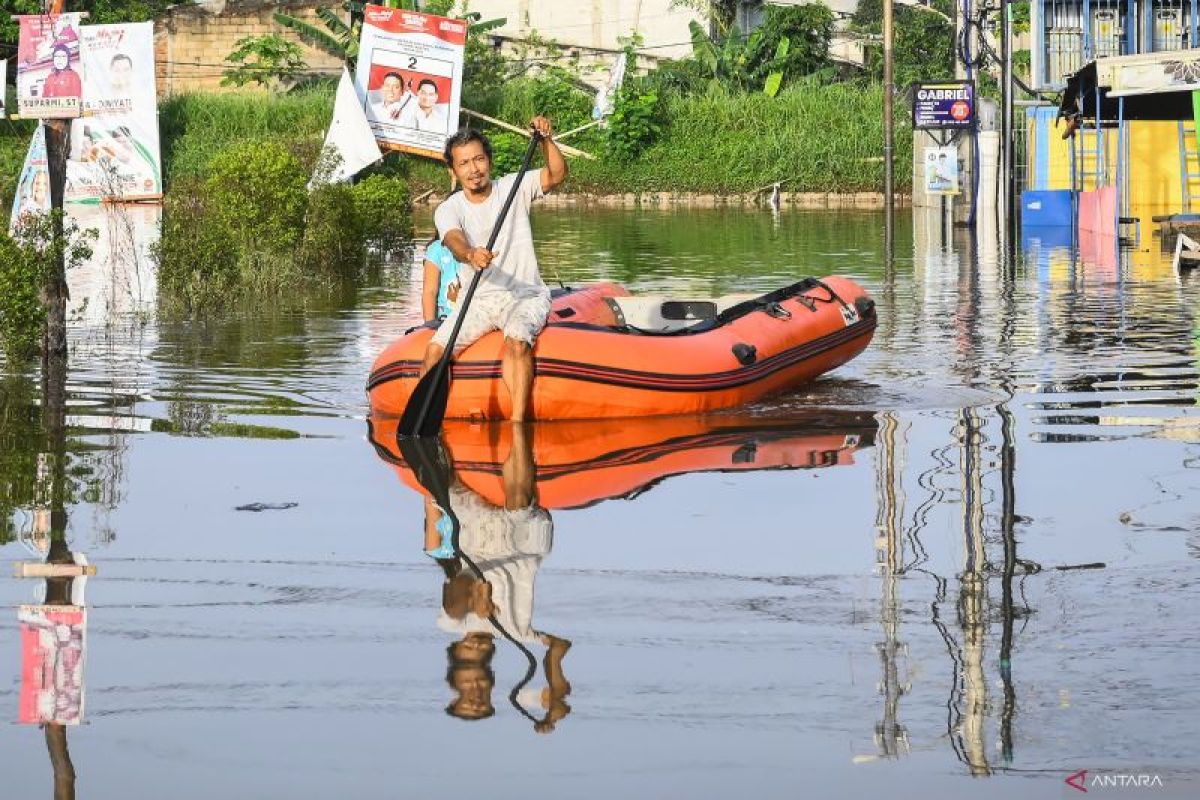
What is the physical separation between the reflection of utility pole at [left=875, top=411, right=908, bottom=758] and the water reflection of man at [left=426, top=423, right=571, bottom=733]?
87 centimetres

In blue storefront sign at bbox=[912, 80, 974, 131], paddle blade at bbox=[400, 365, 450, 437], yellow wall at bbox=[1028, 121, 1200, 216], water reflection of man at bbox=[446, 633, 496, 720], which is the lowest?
water reflection of man at bbox=[446, 633, 496, 720]

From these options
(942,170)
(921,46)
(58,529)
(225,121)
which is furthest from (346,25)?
(58,529)

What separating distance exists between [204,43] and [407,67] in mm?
12897

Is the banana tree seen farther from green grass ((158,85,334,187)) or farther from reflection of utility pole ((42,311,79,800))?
reflection of utility pole ((42,311,79,800))

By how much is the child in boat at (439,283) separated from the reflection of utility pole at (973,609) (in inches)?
118

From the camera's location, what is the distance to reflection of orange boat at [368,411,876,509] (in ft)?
31.9

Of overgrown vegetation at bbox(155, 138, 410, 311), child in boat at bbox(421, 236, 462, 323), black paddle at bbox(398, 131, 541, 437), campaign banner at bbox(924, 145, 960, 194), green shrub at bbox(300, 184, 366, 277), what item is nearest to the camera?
black paddle at bbox(398, 131, 541, 437)

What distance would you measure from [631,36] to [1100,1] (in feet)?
56.7

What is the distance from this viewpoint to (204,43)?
5191cm

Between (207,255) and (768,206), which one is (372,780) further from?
(768,206)

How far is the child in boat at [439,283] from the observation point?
38.4 ft

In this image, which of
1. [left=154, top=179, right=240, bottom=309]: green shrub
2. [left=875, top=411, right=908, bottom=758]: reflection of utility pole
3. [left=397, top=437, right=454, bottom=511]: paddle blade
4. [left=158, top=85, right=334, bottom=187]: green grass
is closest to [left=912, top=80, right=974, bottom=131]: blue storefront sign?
[left=154, top=179, right=240, bottom=309]: green shrub

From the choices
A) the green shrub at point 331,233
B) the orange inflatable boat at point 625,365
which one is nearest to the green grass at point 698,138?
the green shrub at point 331,233

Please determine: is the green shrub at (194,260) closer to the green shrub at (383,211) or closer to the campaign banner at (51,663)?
the green shrub at (383,211)
